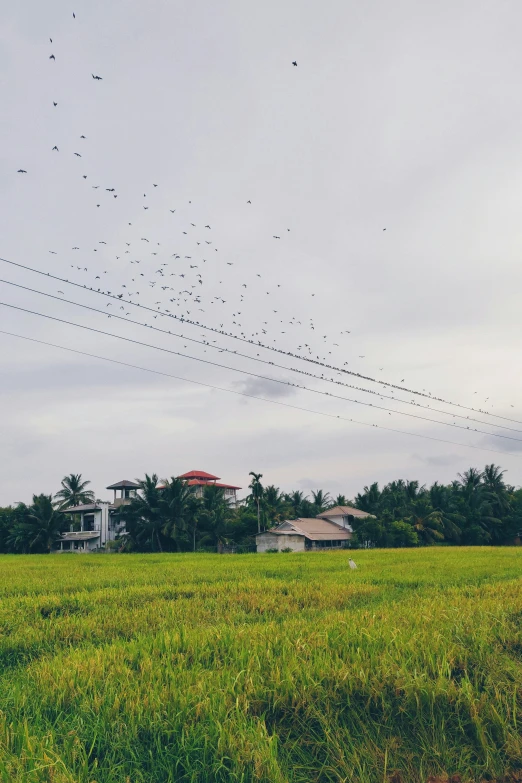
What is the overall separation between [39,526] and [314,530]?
22.8 m

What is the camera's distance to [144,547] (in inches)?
1797

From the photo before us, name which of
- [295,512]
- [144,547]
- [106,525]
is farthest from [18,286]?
[295,512]

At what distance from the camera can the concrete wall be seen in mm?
45750

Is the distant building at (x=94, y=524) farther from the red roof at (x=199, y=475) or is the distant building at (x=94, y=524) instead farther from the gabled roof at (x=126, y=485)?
the red roof at (x=199, y=475)

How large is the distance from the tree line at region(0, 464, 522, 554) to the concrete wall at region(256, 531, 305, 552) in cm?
158

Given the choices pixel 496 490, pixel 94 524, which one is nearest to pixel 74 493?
pixel 94 524

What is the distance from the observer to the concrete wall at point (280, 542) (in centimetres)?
4575

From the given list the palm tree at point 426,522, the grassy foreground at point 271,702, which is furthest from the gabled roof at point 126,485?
the grassy foreground at point 271,702

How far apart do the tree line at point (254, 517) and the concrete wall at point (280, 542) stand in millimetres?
1576

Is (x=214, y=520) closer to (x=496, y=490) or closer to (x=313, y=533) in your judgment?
(x=313, y=533)

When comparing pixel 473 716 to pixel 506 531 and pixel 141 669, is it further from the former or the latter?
pixel 506 531

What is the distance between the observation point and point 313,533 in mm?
49312

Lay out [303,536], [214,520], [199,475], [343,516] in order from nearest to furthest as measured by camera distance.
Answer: [303,536] < [214,520] < [343,516] < [199,475]

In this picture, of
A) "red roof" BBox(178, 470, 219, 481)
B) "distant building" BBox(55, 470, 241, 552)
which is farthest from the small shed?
"red roof" BBox(178, 470, 219, 481)
